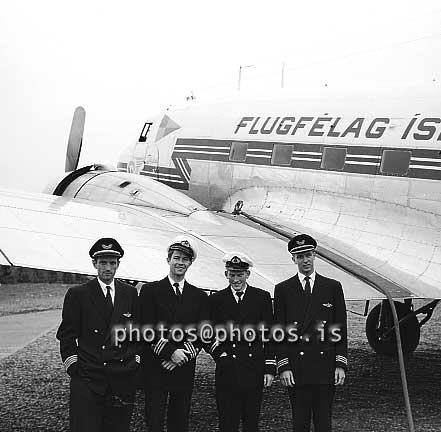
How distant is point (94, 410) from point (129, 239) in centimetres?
267

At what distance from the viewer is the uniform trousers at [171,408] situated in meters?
5.78

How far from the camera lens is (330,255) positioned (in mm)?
8977

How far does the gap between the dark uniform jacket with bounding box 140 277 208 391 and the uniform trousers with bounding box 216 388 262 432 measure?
30 centimetres

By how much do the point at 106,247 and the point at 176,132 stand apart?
7826 mm

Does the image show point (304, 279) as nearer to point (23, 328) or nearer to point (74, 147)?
point (74, 147)

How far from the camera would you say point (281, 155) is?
11.4 m

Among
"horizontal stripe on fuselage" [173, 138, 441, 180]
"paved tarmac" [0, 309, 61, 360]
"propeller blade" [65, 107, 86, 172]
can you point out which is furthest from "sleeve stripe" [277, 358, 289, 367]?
"propeller blade" [65, 107, 86, 172]

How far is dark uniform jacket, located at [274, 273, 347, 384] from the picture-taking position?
19.5 feet

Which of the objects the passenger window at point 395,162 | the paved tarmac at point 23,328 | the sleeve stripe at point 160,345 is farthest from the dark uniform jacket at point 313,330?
the paved tarmac at point 23,328

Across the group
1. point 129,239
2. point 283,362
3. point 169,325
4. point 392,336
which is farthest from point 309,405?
point 392,336

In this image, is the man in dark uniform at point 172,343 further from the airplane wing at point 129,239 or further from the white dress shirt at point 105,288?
the airplane wing at point 129,239

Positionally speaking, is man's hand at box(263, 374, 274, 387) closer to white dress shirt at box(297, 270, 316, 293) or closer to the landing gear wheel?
white dress shirt at box(297, 270, 316, 293)

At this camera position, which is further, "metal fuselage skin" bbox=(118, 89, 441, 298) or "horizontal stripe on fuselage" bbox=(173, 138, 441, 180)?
"horizontal stripe on fuselage" bbox=(173, 138, 441, 180)

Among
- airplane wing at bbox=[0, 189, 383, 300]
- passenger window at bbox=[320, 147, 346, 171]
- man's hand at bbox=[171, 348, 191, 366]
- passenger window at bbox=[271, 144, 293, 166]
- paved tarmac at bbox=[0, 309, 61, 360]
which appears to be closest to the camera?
man's hand at bbox=[171, 348, 191, 366]
